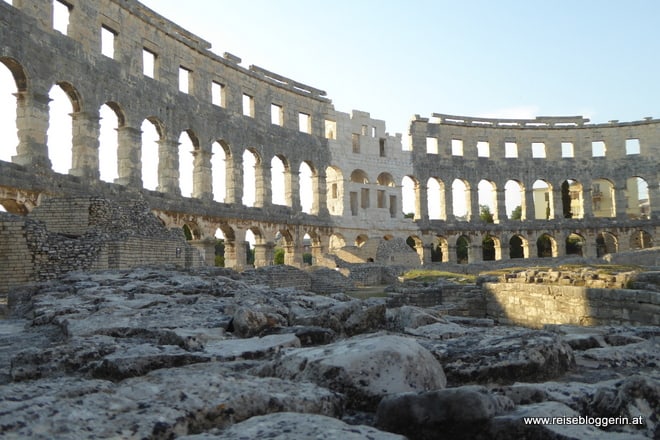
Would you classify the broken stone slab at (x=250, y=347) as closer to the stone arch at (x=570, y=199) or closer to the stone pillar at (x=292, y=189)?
the stone pillar at (x=292, y=189)

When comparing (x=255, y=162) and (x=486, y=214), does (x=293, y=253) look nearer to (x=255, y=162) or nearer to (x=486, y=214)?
(x=255, y=162)

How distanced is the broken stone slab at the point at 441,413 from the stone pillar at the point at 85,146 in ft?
66.4

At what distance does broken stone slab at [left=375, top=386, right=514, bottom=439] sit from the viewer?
2.13 m

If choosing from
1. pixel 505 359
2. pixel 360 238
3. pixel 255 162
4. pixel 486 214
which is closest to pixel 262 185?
pixel 255 162

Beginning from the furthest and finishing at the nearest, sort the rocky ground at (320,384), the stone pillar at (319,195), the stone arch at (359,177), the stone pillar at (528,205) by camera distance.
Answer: the stone pillar at (528,205)
the stone arch at (359,177)
the stone pillar at (319,195)
the rocky ground at (320,384)

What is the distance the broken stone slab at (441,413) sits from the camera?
213 cm

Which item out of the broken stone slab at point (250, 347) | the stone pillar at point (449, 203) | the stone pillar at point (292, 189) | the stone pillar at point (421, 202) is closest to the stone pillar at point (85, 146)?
the stone pillar at point (292, 189)

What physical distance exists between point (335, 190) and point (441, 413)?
113ft

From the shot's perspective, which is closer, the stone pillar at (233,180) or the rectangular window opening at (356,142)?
the stone pillar at (233,180)

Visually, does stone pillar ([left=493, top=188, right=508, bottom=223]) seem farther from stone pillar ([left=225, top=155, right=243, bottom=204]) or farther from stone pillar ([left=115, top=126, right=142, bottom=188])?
stone pillar ([left=115, top=126, right=142, bottom=188])

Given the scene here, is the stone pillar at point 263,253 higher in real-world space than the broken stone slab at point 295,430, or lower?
higher

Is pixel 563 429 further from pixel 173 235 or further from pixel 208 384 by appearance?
pixel 173 235

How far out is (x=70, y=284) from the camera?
9180mm

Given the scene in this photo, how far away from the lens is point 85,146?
66.5ft
